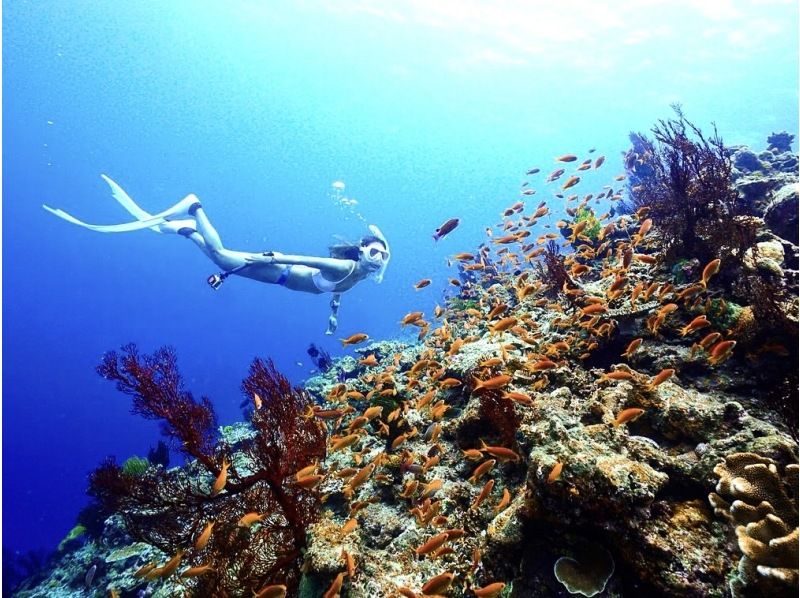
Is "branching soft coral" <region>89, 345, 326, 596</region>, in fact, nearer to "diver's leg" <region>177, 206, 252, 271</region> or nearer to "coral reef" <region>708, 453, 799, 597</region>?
"coral reef" <region>708, 453, 799, 597</region>

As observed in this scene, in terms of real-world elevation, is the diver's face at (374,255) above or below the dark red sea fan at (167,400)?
above

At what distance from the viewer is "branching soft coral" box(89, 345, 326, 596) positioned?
4.44m

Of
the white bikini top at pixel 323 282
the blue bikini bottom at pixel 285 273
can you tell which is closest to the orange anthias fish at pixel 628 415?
the white bikini top at pixel 323 282

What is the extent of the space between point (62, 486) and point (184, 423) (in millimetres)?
100792

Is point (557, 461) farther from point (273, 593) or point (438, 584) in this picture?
point (273, 593)

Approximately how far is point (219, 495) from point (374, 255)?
8.42 m

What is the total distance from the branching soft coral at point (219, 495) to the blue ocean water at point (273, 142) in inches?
143

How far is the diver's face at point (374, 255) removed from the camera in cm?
1209

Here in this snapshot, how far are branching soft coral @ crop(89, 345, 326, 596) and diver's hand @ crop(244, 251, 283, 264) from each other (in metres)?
8.09

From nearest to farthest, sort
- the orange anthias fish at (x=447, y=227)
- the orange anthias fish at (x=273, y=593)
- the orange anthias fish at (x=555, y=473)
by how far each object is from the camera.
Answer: the orange anthias fish at (x=555, y=473), the orange anthias fish at (x=273, y=593), the orange anthias fish at (x=447, y=227)

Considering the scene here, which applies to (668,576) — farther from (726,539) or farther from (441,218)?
(441,218)

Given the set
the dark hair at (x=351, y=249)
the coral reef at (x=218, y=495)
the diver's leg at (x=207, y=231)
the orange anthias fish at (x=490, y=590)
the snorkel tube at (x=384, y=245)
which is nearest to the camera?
the orange anthias fish at (x=490, y=590)

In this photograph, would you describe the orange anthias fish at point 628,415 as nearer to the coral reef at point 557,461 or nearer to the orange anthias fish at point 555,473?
the coral reef at point 557,461

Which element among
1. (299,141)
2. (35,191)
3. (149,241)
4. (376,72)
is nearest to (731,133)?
(376,72)
